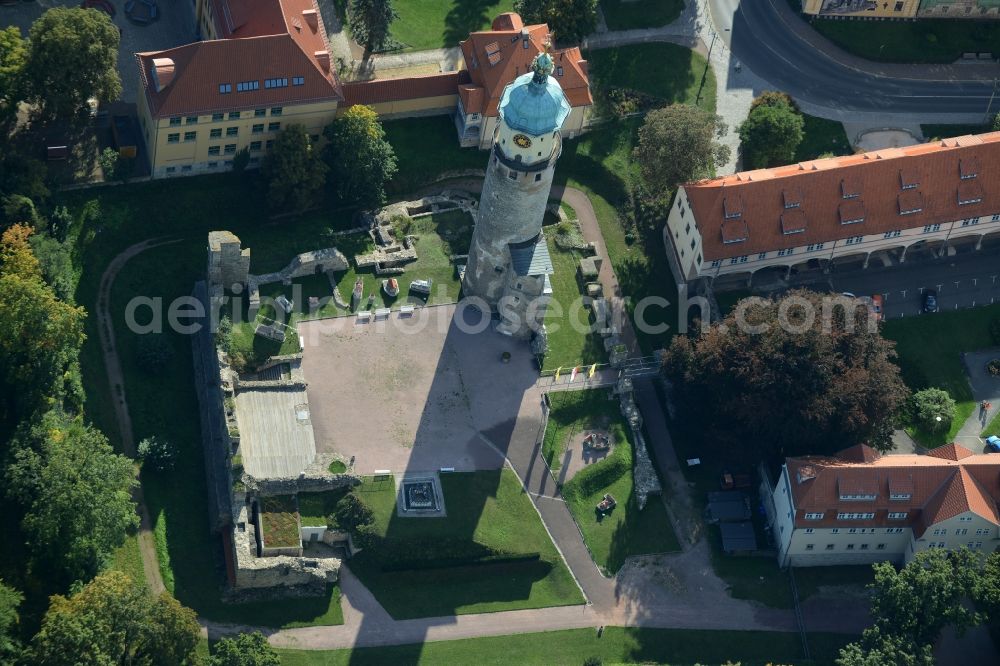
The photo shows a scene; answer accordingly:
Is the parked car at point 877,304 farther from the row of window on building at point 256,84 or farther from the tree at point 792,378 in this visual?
the row of window on building at point 256,84

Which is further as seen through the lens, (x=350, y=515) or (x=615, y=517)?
(x=615, y=517)

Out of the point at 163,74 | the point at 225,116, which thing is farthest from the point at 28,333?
the point at 225,116

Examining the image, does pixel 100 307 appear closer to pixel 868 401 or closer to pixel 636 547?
pixel 636 547

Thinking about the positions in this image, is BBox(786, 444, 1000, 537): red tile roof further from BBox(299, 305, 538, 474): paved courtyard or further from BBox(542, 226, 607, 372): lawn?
BBox(299, 305, 538, 474): paved courtyard

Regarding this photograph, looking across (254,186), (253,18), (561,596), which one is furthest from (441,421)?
(253,18)

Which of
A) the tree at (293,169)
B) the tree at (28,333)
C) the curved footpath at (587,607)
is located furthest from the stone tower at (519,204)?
the tree at (28,333)

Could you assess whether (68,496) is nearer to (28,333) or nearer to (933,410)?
(28,333)

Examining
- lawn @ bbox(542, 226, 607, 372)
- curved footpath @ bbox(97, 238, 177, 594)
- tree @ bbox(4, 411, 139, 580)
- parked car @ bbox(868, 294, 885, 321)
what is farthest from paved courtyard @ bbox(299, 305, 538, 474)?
parked car @ bbox(868, 294, 885, 321)
